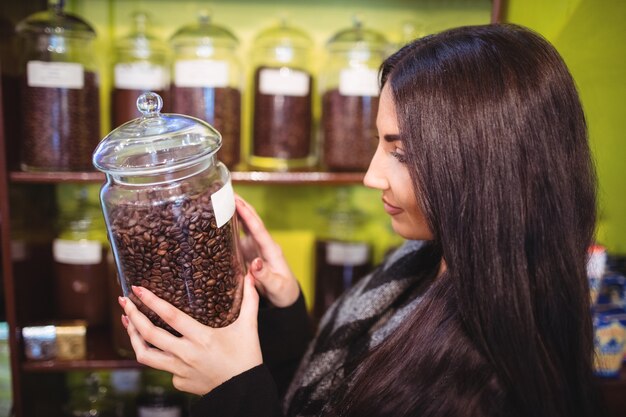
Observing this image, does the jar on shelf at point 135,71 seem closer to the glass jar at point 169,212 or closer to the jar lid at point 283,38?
the jar lid at point 283,38

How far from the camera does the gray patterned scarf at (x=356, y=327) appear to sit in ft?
3.18

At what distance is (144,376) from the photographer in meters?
1.68

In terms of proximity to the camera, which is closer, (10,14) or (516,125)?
(516,125)

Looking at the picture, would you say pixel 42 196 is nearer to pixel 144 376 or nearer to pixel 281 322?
pixel 144 376

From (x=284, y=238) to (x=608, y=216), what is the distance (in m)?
0.87

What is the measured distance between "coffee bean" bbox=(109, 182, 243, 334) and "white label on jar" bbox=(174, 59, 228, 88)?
582 millimetres

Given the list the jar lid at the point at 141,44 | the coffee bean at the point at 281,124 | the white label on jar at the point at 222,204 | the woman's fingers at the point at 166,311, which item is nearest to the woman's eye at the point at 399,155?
the white label on jar at the point at 222,204

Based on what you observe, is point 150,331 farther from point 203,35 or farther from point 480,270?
point 203,35

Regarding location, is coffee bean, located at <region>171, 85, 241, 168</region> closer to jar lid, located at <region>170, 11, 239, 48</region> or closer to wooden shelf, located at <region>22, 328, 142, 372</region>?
jar lid, located at <region>170, 11, 239, 48</region>

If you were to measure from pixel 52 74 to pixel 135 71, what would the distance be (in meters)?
0.18

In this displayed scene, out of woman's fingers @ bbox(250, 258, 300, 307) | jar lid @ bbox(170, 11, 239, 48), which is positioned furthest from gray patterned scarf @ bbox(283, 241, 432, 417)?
jar lid @ bbox(170, 11, 239, 48)

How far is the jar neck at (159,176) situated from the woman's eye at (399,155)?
292 mm

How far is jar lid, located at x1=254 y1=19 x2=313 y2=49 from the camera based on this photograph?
139cm

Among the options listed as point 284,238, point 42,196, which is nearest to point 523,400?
point 284,238
